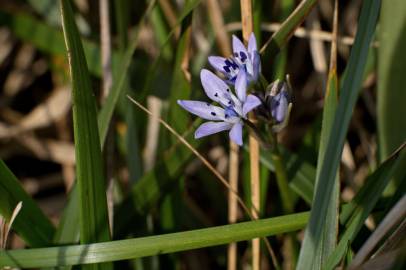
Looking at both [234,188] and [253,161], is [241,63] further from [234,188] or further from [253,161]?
[234,188]

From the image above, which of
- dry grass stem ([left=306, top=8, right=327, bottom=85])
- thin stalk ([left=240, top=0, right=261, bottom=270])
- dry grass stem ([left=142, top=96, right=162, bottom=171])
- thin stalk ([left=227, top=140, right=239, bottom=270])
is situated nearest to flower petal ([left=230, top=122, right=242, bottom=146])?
thin stalk ([left=240, top=0, right=261, bottom=270])

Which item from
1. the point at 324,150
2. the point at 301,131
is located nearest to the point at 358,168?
the point at 301,131

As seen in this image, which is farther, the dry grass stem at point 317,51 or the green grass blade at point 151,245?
the dry grass stem at point 317,51

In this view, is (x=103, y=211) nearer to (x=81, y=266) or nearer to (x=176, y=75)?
(x=81, y=266)

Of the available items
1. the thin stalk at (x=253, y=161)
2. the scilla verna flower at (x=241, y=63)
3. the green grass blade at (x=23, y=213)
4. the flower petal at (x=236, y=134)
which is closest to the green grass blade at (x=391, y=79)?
the thin stalk at (x=253, y=161)

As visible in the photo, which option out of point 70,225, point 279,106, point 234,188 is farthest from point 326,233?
point 70,225

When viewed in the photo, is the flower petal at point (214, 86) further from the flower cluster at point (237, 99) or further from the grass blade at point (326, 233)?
the grass blade at point (326, 233)

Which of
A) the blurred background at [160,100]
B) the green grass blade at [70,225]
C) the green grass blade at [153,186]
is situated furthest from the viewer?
the blurred background at [160,100]

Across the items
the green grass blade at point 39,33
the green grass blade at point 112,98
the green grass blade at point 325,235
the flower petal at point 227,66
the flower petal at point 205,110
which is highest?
the green grass blade at point 39,33
